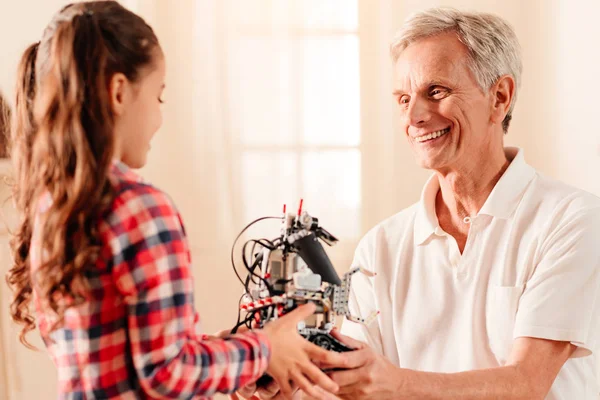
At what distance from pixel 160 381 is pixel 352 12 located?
6.97 ft

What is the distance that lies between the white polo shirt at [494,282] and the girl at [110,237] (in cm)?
73

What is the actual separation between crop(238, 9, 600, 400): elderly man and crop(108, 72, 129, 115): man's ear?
33.4 inches

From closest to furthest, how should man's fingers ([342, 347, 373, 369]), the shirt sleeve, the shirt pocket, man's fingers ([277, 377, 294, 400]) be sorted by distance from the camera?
man's fingers ([277, 377, 294, 400]) → man's fingers ([342, 347, 373, 369]) → the shirt sleeve → the shirt pocket

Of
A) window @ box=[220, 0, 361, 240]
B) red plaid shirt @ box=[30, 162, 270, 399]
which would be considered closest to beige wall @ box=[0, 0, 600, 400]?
window @ box=[220, 0, 361, 240]

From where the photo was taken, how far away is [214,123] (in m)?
2.73

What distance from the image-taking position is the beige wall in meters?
2.68

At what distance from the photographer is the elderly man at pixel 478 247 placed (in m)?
1.46

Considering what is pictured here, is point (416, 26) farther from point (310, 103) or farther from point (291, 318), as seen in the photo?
point (310, 103)

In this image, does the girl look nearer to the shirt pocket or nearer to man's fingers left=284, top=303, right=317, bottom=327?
man's fingers left=284, top=303, right=317, bottom=327

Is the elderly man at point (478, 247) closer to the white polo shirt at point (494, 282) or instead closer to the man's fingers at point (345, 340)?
the white polo shirt at point (494, 282)

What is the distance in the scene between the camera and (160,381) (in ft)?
2.98

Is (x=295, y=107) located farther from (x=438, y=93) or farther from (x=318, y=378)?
(x=318, y=378)

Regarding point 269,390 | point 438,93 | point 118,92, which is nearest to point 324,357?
point 269,390

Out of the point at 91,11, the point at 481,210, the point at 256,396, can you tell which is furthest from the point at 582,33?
the point at 91,11
